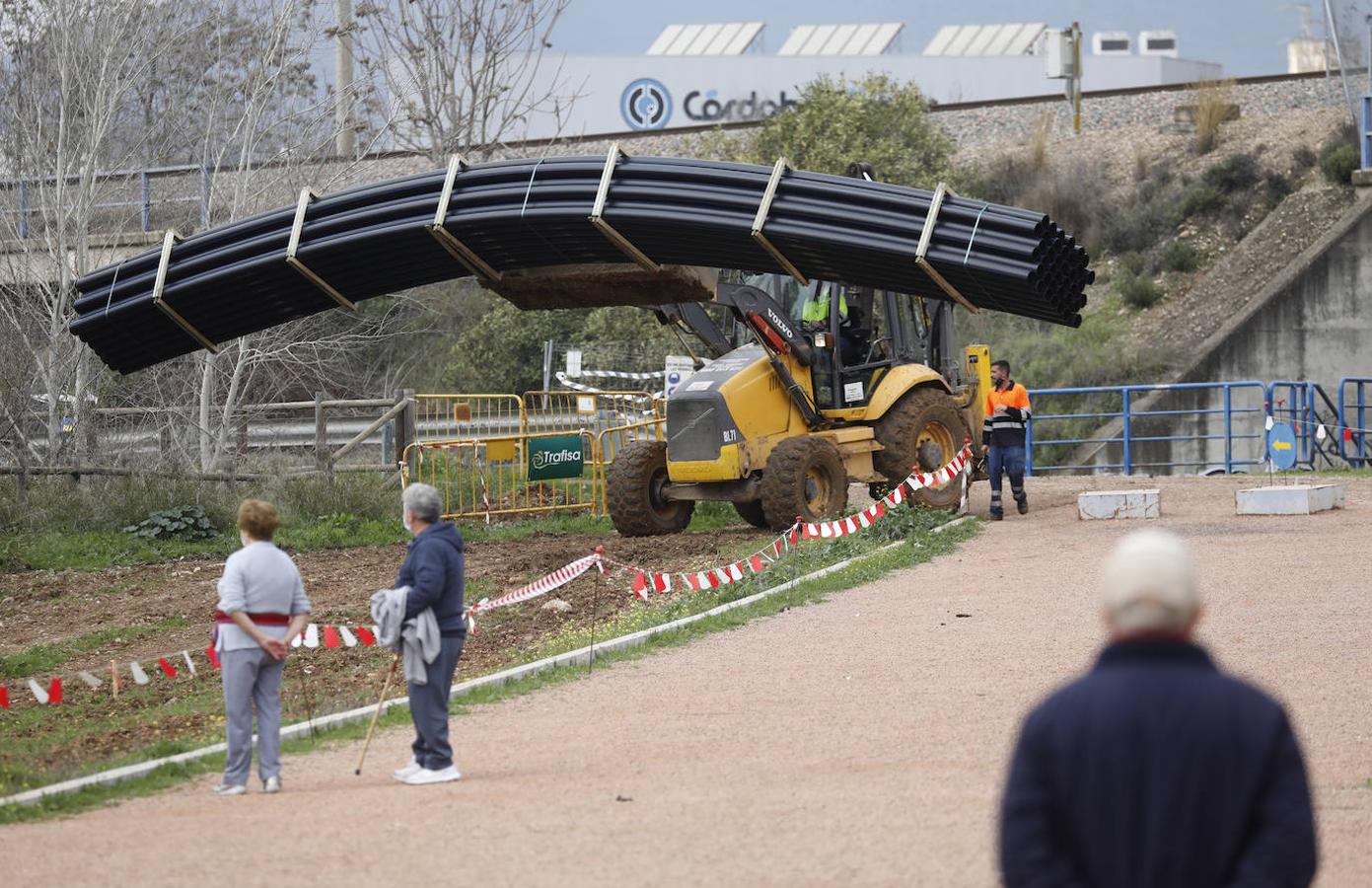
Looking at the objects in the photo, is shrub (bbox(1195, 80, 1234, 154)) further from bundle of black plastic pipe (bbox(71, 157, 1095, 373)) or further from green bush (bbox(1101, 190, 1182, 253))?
bundle of black plastic pipe (bbox(71, 157, 1095, 373))

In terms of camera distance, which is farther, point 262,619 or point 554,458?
point 554,458

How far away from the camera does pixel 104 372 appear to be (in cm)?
2750

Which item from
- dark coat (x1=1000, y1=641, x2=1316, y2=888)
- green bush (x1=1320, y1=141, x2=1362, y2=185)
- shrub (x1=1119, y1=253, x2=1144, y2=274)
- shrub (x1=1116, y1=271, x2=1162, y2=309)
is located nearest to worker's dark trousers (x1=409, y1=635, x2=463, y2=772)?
dark coat (x1=1000, y1=641, x2=1316, y2=888)

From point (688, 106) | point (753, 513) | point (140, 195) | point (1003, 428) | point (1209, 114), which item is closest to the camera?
point (1003, 428)

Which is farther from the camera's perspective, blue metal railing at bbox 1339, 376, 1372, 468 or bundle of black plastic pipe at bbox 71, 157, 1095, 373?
blue metal railing at bbox 1339, 376, 1372, 468

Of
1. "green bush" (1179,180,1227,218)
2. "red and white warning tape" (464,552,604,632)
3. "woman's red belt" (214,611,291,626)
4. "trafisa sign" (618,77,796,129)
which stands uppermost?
"trafisa sign" (618,77,796,129)

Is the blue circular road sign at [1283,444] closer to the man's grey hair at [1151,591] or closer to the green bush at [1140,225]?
the green bush at [1140,225]

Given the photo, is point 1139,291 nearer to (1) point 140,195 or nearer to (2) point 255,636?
(1) point 140,195

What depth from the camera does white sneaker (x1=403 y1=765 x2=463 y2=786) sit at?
8406 millimetres

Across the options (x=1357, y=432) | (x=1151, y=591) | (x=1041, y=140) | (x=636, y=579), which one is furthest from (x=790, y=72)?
(x=1151, y=591)

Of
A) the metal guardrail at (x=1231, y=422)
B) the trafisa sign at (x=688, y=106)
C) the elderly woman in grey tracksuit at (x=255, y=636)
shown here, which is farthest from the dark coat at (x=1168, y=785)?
the trafisa sign at (x=688, y=106)

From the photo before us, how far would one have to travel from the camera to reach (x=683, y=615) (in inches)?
547

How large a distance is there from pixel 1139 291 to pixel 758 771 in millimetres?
32377

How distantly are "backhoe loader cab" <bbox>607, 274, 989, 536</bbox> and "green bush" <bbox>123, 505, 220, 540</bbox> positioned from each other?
18.6ft
